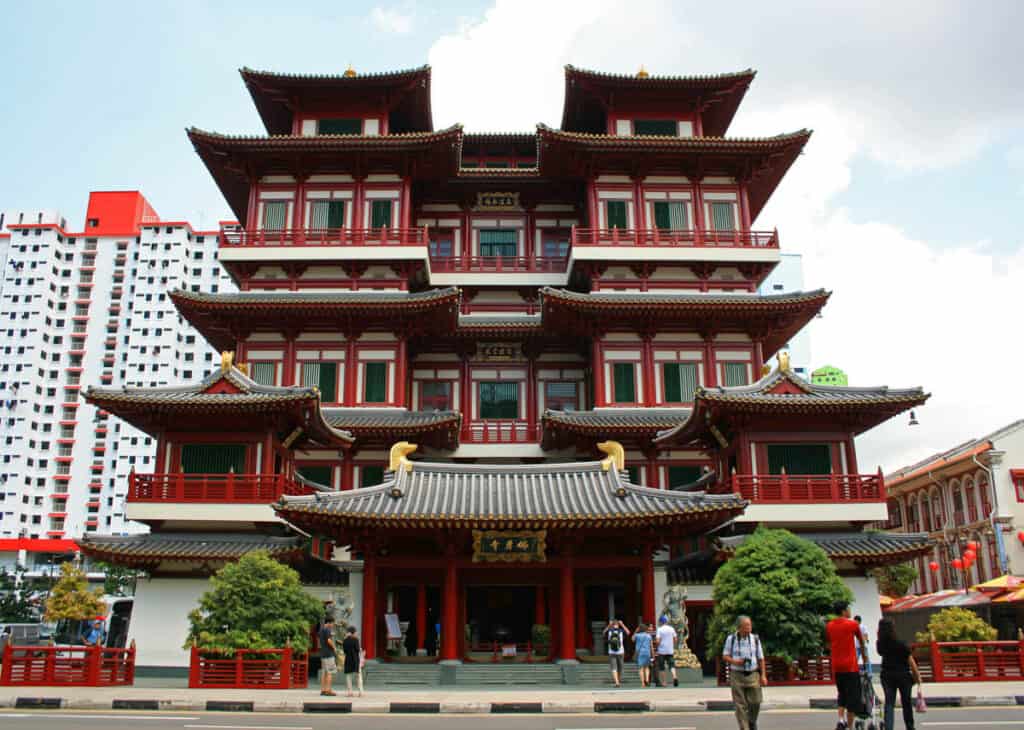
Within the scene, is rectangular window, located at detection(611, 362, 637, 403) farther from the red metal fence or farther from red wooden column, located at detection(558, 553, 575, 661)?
the red metal fence

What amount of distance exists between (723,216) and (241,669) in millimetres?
27666

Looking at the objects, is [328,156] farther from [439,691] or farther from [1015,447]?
[1015,447]

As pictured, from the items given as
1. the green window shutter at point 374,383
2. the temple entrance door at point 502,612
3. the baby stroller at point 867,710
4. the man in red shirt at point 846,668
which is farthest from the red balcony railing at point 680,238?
the man in red shirt at point 846,668

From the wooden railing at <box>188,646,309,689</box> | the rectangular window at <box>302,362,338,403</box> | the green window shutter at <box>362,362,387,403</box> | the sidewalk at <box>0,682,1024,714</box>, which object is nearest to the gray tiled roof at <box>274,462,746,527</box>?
the wooden railing at <box>188,646,309,689</box>

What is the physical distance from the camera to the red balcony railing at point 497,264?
40.1m

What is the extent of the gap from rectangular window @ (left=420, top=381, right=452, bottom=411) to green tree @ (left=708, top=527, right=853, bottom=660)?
17814mm

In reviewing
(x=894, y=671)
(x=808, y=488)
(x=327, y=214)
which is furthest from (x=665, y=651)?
(x=327, y=214)

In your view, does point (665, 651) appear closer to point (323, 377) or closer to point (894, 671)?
point (894, 671)

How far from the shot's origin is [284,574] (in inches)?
904

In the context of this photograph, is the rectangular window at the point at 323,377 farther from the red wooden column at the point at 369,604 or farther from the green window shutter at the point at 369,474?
the red wooden column at the point at 369,604

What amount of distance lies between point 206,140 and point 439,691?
2619 cm

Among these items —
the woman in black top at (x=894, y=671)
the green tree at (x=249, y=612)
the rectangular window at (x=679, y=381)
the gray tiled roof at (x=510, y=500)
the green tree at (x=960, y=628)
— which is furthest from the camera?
the rectangular window at (x=679, y=381)

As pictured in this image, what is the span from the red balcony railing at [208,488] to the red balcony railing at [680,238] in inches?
660

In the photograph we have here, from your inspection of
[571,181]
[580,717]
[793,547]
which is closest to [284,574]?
[580,717]
